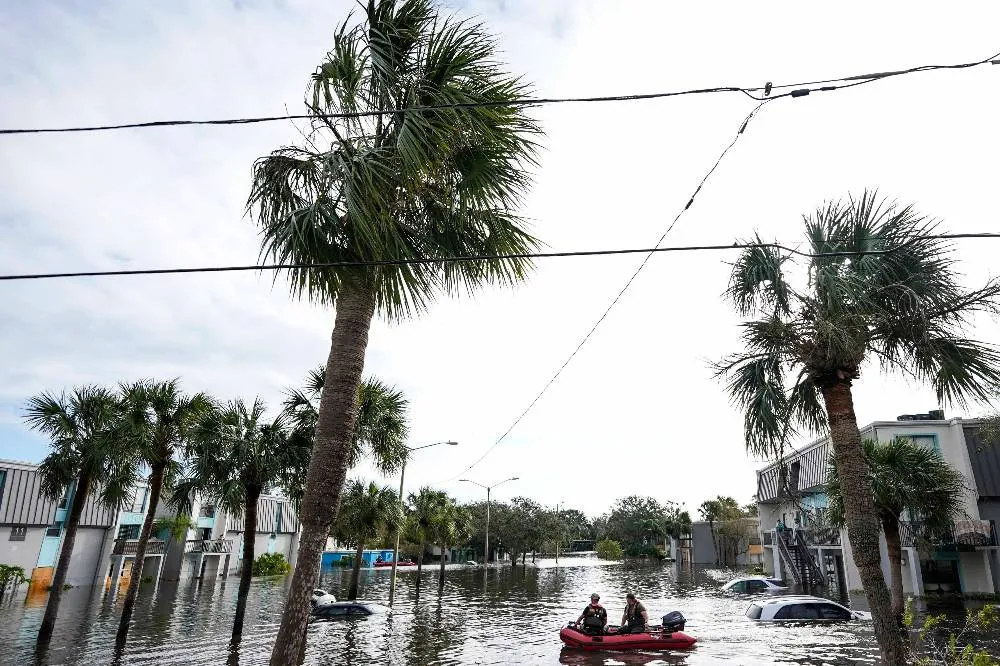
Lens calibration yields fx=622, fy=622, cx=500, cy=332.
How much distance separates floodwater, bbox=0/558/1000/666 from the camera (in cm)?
1797

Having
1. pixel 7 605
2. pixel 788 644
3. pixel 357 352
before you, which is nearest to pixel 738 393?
pixel 357 352

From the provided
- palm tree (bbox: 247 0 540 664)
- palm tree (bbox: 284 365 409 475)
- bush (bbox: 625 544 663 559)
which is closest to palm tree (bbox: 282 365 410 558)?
palm tree (bbox: 284 365 409 475)

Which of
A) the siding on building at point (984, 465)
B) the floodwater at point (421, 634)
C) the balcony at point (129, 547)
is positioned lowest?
the floodwater at point (421, 634)

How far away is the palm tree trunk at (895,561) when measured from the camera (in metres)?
18.4

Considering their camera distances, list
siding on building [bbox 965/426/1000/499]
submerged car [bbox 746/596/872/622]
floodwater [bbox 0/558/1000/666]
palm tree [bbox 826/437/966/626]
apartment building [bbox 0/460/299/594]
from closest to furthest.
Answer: floodwater [bbox 0/558/1000/666]
palm tree [bbox 826/437/966/626]
submerged car [bbox 746/596/872/622]
siding on building [bbox 965/426/1000/499]
apartment building [bbox 0/460/299/594]

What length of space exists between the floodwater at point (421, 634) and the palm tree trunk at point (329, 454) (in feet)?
36.8

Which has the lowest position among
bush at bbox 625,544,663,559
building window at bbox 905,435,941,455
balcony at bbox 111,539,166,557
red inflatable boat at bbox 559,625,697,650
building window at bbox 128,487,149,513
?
red inflatable boat at bbox 559,625,697,650

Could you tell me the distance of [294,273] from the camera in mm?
8641

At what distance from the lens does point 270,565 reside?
59531 mm

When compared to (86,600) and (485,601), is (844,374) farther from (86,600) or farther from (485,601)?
(86,600)

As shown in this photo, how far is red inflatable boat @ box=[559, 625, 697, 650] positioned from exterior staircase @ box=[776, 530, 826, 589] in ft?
93.8

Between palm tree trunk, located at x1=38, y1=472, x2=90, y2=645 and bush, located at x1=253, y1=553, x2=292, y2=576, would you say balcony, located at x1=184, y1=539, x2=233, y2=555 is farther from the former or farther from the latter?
palm tree trunk, located at x1=38, y1=472, x2=90, y2=645

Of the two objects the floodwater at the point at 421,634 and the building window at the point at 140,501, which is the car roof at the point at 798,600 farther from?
the building window at the point at 140,501

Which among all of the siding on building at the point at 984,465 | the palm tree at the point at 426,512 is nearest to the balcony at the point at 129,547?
the palm tree at the point at 426,512
